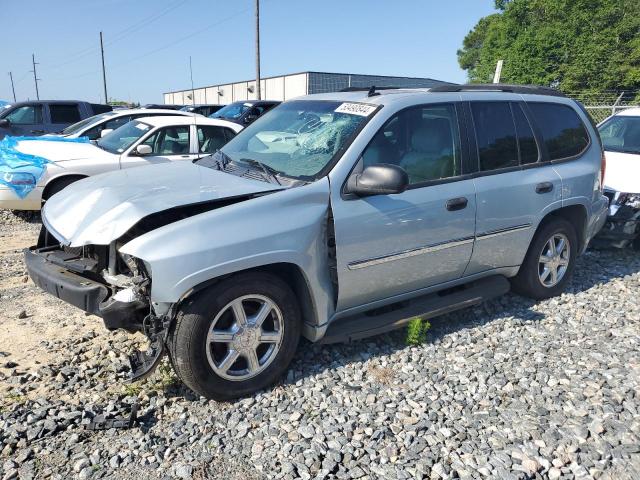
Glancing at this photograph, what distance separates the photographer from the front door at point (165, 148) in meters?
7.47

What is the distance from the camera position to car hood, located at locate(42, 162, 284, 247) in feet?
9.87

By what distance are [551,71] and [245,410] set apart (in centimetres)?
4059

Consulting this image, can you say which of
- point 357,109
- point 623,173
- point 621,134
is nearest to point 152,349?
point 357,109

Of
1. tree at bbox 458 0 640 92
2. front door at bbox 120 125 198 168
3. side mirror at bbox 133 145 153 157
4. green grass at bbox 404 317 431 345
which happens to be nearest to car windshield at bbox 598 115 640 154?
green grass at bbox 404 317 431 345

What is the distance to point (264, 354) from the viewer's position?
130 inches

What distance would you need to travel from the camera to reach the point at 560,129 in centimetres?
466

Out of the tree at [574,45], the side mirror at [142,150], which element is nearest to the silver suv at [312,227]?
the side mirror at [142,150]

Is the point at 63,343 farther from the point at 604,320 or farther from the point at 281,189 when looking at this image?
the point at 604,320

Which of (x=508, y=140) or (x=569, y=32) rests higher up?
(x=569, y=32)

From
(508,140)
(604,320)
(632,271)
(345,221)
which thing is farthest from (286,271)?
(632,271)

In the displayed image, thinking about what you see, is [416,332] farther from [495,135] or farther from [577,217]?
[577,217]

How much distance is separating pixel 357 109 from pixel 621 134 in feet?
18.4

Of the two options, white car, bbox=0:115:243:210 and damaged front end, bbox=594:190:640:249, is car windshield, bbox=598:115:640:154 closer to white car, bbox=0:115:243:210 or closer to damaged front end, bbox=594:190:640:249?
damaged front end, bbox=594:190:640:249

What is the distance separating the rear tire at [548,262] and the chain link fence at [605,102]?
8.85m
